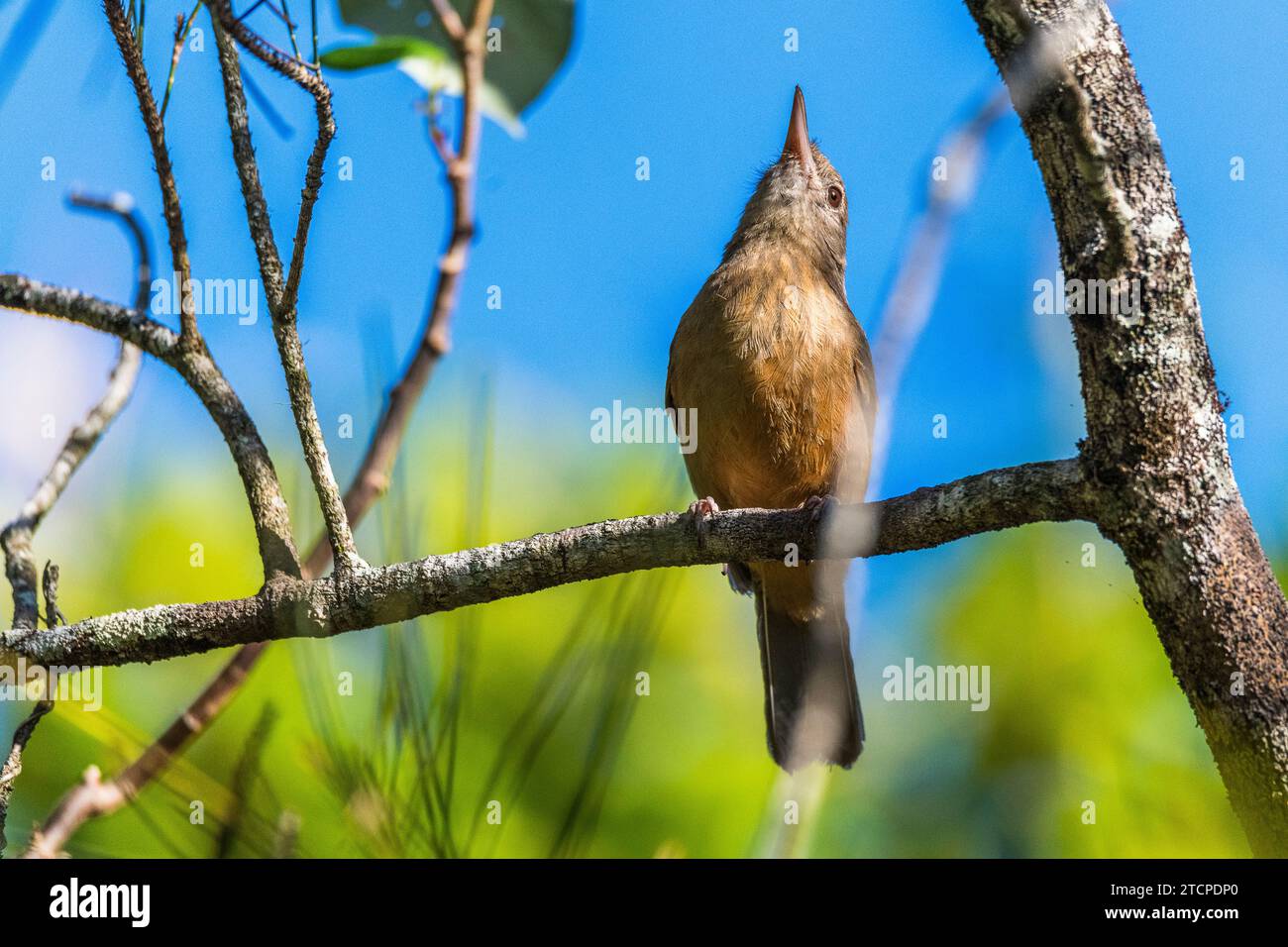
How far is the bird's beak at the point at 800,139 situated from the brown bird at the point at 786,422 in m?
0.53

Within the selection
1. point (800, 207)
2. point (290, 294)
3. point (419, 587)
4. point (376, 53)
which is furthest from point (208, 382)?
point (800, 207)

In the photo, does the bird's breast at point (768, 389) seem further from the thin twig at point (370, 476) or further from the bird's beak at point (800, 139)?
the thin twig at point (370, 476)

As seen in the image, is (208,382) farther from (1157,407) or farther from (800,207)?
(800,207)

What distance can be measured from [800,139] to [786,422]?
172cm

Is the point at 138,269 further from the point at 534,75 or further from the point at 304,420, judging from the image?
the point at 534,75

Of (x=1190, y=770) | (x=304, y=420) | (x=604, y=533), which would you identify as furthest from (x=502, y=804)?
(x=1190, y=770)

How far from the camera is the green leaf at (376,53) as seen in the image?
8.56 ft

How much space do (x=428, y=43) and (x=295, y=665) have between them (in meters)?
1.48

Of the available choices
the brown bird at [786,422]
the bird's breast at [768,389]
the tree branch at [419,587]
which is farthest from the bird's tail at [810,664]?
the tree branch at [419,587]

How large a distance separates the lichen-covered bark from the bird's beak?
3.14m

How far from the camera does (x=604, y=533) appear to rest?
121 inches

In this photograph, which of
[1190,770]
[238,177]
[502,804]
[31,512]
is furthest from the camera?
[31,512]

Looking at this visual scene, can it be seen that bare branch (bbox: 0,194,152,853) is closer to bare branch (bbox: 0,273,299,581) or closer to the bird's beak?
bare branch (bbox: 0,273,299,581)

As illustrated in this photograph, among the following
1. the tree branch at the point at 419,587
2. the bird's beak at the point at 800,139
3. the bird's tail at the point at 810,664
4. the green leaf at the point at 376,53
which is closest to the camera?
the green leaf at the point at 376,53
